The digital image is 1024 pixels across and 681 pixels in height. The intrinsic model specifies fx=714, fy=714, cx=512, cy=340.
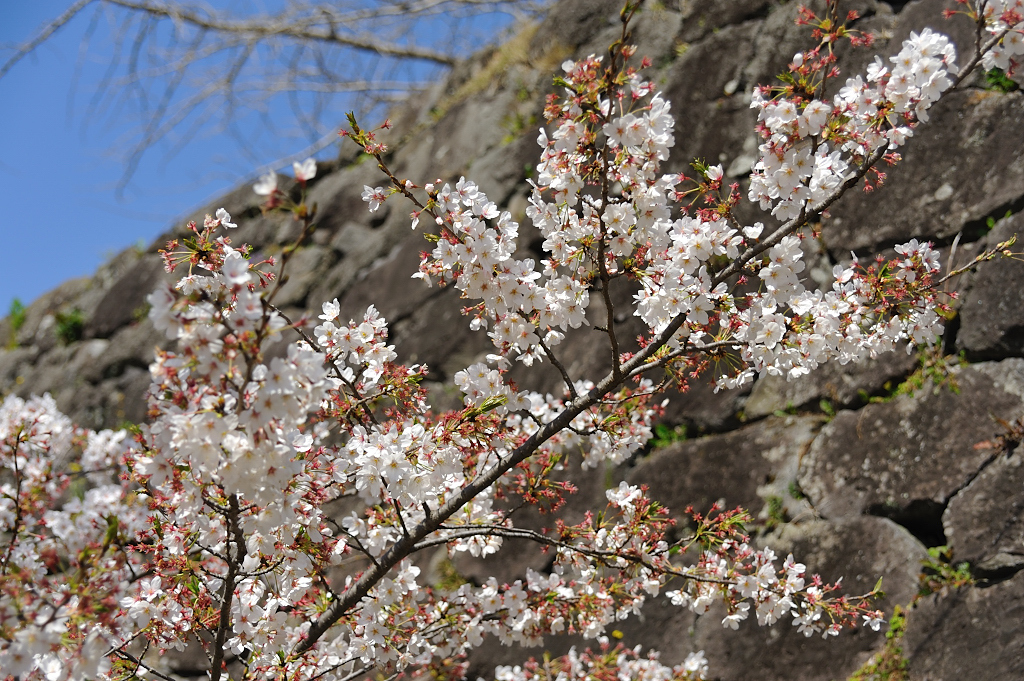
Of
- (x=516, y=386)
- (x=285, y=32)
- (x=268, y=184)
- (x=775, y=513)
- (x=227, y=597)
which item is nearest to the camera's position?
(x=268, y=184)

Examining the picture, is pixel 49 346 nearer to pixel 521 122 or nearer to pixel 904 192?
pixel 521 122

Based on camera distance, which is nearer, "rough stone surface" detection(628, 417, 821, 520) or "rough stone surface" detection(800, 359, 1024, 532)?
"rough stone surface" detection(800, 359, 1024, 532)

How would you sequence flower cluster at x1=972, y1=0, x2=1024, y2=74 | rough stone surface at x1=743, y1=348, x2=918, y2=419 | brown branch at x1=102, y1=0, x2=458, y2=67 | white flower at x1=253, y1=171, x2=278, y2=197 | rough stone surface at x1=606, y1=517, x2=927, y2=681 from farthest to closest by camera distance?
brown branch at x1=102, y1=0, x2=458, y2=67 → rough stone surface at x1=743, y1=348, x2=918, y2=419 → rough stone surface at x1=606, y1=517, x2=927, y2=681 → flower cluster at x1=972, y1=0, x2=1024, y2=74 → white flower at x1=253, y1=171, x2=278, y2=197

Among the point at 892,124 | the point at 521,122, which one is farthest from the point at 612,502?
the point at 521,122

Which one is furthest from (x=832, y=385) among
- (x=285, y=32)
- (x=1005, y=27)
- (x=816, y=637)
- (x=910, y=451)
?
(x=285, y=32)

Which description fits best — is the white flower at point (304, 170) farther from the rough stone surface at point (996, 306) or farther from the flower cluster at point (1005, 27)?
the rough stone surface at point (996, 306)

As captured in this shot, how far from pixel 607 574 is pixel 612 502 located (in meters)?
0.79

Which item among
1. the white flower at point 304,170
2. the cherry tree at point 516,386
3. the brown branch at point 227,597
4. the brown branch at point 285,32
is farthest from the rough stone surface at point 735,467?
the brown branch at point 285,32

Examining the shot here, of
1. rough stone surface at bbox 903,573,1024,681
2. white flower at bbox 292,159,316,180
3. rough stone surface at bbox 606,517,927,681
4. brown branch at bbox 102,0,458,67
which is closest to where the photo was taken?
white flower at bbox 292,159,316,180

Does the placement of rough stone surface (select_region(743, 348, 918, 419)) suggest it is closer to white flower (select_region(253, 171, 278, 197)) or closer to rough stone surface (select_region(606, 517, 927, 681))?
rough stone surface (select_region(606, 517, 927, 681))

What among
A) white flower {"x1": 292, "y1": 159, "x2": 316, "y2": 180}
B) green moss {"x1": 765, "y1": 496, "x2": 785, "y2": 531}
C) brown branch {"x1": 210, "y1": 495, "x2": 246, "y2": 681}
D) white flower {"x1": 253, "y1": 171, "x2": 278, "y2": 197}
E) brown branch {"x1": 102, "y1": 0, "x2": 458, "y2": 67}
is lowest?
brown branch {"x1": 210, "y1": 495, "x2": 246, "y2": 681}

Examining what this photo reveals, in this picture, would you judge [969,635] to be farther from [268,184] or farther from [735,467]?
[268,184]

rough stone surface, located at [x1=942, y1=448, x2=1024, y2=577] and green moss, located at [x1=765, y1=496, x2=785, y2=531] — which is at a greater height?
green moss, located at [x1=765, y1=496, x2=785, y2=531]

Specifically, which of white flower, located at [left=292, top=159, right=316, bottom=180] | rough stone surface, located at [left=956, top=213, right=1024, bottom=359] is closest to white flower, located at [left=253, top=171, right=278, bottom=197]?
white flower, located at [left=292, top=159, right=316, bottom=180]
